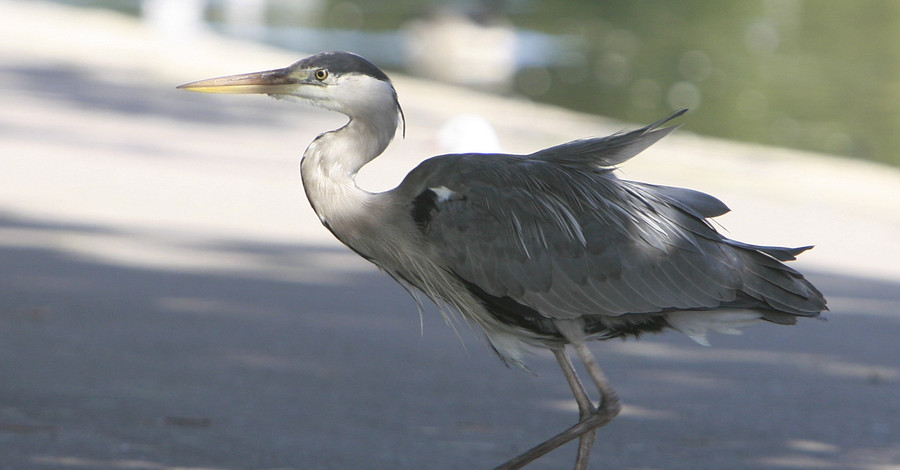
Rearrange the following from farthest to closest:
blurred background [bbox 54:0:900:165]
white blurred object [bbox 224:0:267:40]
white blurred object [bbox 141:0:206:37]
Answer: white blurred object [bbox 224:0:267:40] < white blurred object [bbox 141:0:206:37] < blurred background [bbox 54:0:900:165]

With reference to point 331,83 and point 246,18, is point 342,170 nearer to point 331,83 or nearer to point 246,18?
point 331,83

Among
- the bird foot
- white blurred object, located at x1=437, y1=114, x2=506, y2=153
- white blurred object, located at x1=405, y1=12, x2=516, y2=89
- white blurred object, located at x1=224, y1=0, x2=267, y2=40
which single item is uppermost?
white blurred object, located at x1=224, y1=0, x2=267, y2=40

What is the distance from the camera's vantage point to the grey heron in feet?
14.5

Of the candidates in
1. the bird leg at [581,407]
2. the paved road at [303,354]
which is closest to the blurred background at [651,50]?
the paved road at [303,354]

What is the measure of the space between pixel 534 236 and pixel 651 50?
83.4 ft

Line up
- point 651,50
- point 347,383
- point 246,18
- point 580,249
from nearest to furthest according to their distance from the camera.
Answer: point 580,249 → point 347,383 → point 651,50 → point 246,18

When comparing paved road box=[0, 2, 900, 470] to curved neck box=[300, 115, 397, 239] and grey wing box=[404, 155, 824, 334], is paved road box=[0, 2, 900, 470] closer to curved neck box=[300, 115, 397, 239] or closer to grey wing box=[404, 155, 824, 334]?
grey wing box=[404, 155, 824, 334]

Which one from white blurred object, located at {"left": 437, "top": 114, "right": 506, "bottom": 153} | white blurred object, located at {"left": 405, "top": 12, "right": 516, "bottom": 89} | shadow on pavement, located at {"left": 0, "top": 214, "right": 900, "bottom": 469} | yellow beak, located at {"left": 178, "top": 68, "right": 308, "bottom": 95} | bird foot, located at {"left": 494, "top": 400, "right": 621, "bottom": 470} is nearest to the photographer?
yellow beak, located at {"left": 178, "top": 68, "right": 308, "bottom": 95}

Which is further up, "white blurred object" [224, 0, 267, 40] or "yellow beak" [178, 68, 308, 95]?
"white blurred object" [224, 0, 267, 40]

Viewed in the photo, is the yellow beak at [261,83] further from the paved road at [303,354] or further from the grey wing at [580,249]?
the paved road at [303,354]

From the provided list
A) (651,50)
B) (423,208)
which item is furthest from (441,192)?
(651,50)

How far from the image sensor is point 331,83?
175 inches

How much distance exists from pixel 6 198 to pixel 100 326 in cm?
324

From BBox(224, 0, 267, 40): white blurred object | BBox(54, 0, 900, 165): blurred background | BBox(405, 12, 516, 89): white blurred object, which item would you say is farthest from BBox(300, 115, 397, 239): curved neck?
BBox(224, 0, 267, 40): white blurred object
